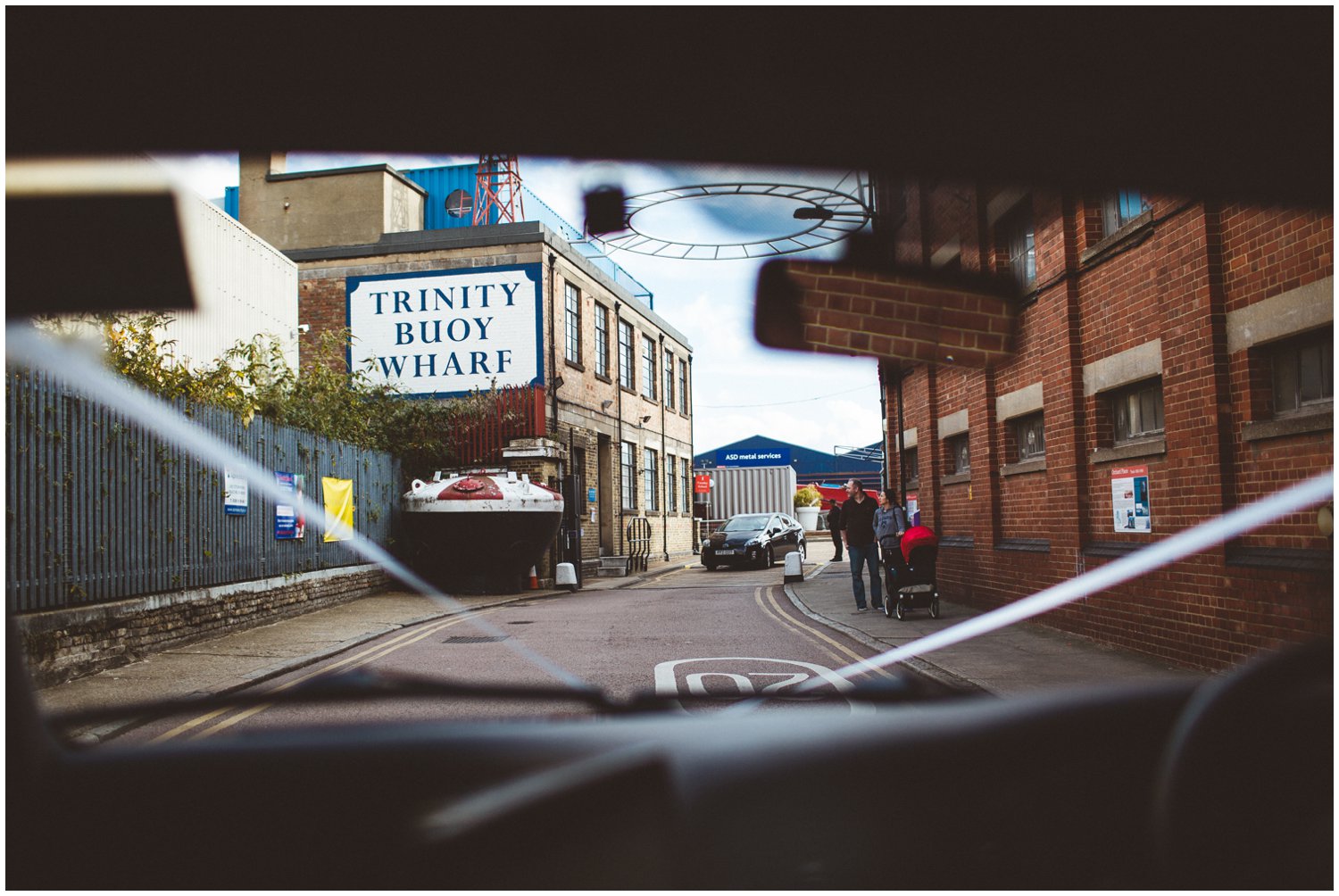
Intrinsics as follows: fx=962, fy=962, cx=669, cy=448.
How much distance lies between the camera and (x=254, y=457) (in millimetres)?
11664

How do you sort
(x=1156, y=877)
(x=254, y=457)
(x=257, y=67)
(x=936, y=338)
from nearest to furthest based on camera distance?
1. (x=1156, y=877)
2. (x=257, y=67)
3. (x=936, y=338)
4. (x=254, y=457)

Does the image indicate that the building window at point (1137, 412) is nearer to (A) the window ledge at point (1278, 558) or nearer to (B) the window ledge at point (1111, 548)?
(B) the window ledge at point (1111, 548)

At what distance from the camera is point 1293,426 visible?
6.26 m

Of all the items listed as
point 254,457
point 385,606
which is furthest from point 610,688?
point 385,606

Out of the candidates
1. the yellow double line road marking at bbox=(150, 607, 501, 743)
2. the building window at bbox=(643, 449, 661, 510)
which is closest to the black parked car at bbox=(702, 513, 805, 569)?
the building window at bbox=(643, 449, 661, 510)

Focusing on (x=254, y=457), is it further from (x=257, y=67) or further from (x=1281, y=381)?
(x=257, y=67)

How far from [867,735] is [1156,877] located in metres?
0.43

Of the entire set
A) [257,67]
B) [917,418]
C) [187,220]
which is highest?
[257,67]

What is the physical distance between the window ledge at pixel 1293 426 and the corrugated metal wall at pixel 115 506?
7.50 meters

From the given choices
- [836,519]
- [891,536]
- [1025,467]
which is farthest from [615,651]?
[836,519]

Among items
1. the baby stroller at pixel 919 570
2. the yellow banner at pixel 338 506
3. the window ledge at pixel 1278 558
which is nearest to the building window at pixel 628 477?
the yellow banner at pixel 338 506

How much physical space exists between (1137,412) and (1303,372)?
1878 millimetres

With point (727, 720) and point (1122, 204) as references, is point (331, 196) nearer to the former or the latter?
point (727, 720)

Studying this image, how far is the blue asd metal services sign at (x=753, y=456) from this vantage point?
6.63 feet
